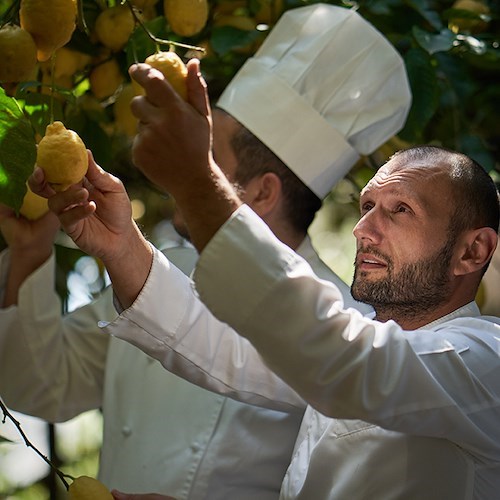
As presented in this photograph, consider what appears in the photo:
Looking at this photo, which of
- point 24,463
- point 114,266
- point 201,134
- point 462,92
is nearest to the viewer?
point 201,134

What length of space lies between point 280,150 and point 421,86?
31 centimetres

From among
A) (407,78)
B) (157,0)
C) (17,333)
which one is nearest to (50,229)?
(17,333)

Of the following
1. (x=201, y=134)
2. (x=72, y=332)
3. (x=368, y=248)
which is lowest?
(x=72, y=332)

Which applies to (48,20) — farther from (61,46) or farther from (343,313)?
(343,313)

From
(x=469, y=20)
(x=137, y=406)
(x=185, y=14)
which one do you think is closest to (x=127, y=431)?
(x=137, y=406)

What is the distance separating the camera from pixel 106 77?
6.15 feet

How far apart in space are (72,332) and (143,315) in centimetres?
71

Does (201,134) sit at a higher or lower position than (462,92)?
higher

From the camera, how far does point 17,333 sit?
2.18m

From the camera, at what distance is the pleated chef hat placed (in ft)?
6.73

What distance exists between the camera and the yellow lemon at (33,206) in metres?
1.91

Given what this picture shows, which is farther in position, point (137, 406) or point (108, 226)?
point (137, 406)

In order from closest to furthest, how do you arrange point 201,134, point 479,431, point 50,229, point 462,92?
point 201,134 < point 479,431 < point 50,229 < point 462,92

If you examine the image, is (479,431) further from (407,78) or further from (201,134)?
(407,78)
